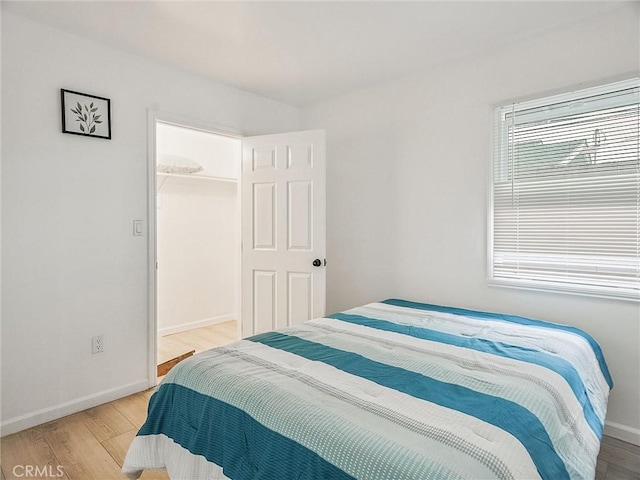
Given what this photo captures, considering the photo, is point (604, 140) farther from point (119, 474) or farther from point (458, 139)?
point (119, 474)

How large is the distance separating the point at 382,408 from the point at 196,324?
3937 mm

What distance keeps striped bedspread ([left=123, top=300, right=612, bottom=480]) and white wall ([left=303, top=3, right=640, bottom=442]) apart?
480mm

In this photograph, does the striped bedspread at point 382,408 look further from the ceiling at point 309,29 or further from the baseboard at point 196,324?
the baseboard at point 196,324

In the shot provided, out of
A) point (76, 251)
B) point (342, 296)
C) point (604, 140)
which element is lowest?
point (342, 296)

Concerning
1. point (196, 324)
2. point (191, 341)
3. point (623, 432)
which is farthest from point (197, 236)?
point (623, 432)

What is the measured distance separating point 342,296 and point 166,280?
2153mm

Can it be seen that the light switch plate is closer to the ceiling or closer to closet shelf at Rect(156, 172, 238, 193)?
Answer: the ceiling

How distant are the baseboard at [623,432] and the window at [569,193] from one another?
753 mm

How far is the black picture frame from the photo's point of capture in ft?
7.96

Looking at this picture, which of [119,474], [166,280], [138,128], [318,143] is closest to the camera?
[119,474]

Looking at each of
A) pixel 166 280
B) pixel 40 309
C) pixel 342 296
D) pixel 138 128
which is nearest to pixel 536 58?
pixel 342 296

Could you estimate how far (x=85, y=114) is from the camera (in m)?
2.51

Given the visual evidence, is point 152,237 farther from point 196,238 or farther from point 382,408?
point 382,408

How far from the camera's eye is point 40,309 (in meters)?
2.36
